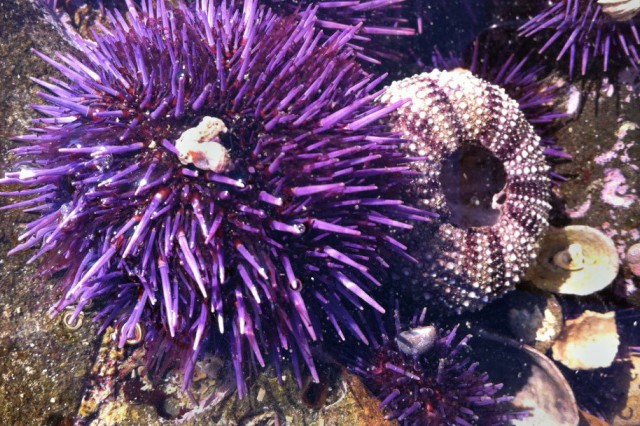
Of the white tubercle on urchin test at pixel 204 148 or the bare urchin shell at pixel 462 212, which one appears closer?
the white tubercle on urchin test at pixel 204 148

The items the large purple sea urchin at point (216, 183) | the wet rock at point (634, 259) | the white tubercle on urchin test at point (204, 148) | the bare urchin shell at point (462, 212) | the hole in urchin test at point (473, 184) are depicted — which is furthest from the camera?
the wet rock at point (634, 259)

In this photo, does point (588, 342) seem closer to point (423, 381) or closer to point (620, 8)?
point (423, 381)

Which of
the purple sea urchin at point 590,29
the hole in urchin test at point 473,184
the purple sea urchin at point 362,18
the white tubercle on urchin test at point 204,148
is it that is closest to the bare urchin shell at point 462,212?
the hole in urchin test at point 473,184

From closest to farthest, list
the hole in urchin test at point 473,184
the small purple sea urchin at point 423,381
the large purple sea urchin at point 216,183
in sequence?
the large purple sea urchin at point 216,183 < the small purple sea urchin at point 423,381 < the hole in urchin test at point 473,184

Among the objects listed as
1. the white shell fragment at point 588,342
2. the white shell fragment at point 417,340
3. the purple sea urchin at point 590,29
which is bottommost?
the white shell fragment at point 588,342

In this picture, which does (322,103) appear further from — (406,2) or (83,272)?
(406,2)

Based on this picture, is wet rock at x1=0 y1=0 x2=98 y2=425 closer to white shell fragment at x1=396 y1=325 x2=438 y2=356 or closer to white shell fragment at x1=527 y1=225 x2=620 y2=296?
white shell fragment at x1=396 y1=325 x2=438 y2=356

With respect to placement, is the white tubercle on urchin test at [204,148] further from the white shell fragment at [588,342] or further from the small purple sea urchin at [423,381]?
the white shell fragment at [588,342]

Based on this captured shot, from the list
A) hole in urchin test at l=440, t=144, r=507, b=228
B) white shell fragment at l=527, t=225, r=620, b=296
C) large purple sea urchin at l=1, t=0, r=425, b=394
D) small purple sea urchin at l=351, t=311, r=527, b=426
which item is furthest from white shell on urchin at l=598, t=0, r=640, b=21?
small purple sea urchin at l=351, t=311, r=527, b=426
